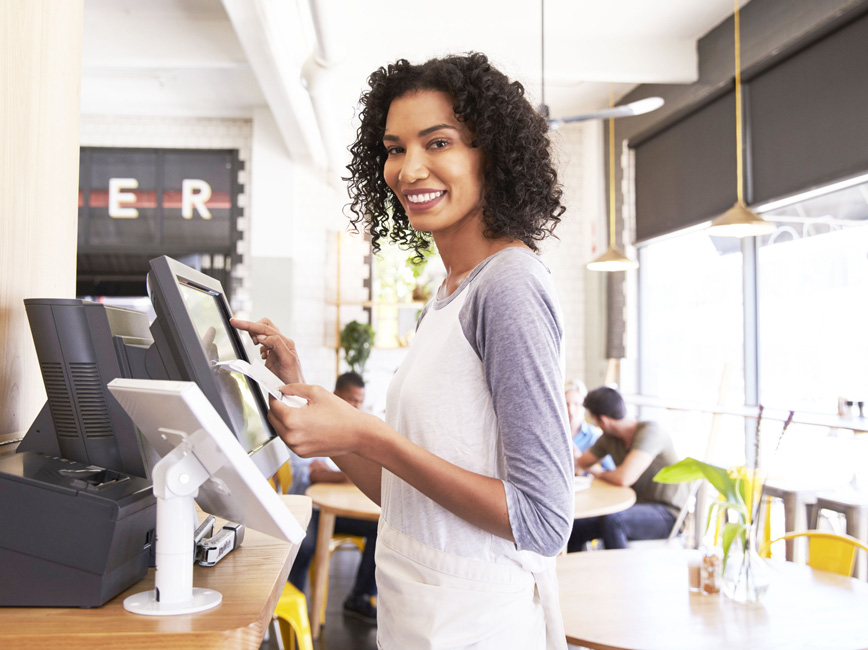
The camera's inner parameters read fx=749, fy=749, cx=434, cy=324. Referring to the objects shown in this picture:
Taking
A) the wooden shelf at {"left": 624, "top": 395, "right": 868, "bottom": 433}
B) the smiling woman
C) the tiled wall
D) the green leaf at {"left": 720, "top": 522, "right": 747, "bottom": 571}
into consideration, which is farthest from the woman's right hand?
the tiled wall

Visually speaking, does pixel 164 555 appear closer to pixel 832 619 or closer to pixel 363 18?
pixel 832 619

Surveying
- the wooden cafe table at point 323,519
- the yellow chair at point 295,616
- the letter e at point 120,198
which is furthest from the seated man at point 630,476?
the letter e at point 120,198

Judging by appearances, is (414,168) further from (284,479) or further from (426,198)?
(284,479)

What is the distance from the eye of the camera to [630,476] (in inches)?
147

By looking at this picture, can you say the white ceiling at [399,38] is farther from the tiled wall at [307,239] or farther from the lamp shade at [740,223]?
the lamp shade at [740,223]

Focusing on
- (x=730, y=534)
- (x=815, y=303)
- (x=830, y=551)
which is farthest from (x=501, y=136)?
(x=815, y=303)

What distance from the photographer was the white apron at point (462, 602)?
94 centimetres

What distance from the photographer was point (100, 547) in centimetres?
81

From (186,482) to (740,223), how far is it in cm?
335

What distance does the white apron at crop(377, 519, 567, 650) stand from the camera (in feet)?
3.09

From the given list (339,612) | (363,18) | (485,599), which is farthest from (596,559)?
(363,18)

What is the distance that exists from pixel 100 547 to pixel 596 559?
6.23 feet

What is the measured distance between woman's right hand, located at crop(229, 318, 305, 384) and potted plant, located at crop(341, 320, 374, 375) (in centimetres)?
569

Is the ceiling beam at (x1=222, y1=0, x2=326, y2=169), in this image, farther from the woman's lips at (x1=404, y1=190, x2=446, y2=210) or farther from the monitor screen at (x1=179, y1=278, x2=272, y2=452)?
the monitor screen at (x1=179, y1=278, x2=272, y2=452)
